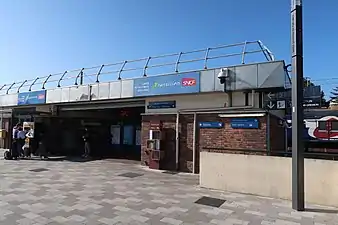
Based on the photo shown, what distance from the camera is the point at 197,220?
5668 millimetres

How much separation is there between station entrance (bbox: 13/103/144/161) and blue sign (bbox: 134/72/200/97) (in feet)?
17.1

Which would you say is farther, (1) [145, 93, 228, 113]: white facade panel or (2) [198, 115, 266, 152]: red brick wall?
(1) [145, 93, 228, 113]: white facade panel

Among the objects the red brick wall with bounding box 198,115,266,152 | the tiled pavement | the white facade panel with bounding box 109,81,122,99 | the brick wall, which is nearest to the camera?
the tiled pavement

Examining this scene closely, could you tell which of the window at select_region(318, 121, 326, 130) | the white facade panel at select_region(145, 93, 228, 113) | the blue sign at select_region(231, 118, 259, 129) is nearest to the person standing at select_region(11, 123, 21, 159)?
the white facade panel at select_region(145, 93, 228, 113)

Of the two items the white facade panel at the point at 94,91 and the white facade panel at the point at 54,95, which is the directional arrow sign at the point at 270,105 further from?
the white facade panel at the point at 54,95

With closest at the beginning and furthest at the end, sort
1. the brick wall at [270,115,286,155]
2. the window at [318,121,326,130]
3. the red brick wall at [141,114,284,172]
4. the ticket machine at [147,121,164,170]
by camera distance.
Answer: the red brick wall at [141,114,284,172] → the brick wall at [270,115,286,155] → the ticket machine at [147,121,164,170] → the window at [318,121,326,130]

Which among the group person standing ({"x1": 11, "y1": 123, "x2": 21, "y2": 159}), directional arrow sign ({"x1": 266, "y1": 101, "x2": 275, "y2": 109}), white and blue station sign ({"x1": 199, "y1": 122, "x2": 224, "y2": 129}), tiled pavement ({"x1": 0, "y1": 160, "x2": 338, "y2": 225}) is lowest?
tiled pavement ({"x1": 0, "y1": 160, "x2": 338, "y2": 225})

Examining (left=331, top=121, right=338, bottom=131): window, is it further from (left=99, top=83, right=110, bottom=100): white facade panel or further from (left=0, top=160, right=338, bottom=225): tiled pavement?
(left=99, top=83, right=110, bottom=100): white facade panel

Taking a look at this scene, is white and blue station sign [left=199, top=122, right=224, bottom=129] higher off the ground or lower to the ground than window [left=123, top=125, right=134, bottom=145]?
higher

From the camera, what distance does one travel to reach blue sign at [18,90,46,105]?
17000 mm

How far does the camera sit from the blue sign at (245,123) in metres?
9.92

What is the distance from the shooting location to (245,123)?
33.3 ft

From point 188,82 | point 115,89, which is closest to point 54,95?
point 115,89

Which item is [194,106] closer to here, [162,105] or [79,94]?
[162,105]
